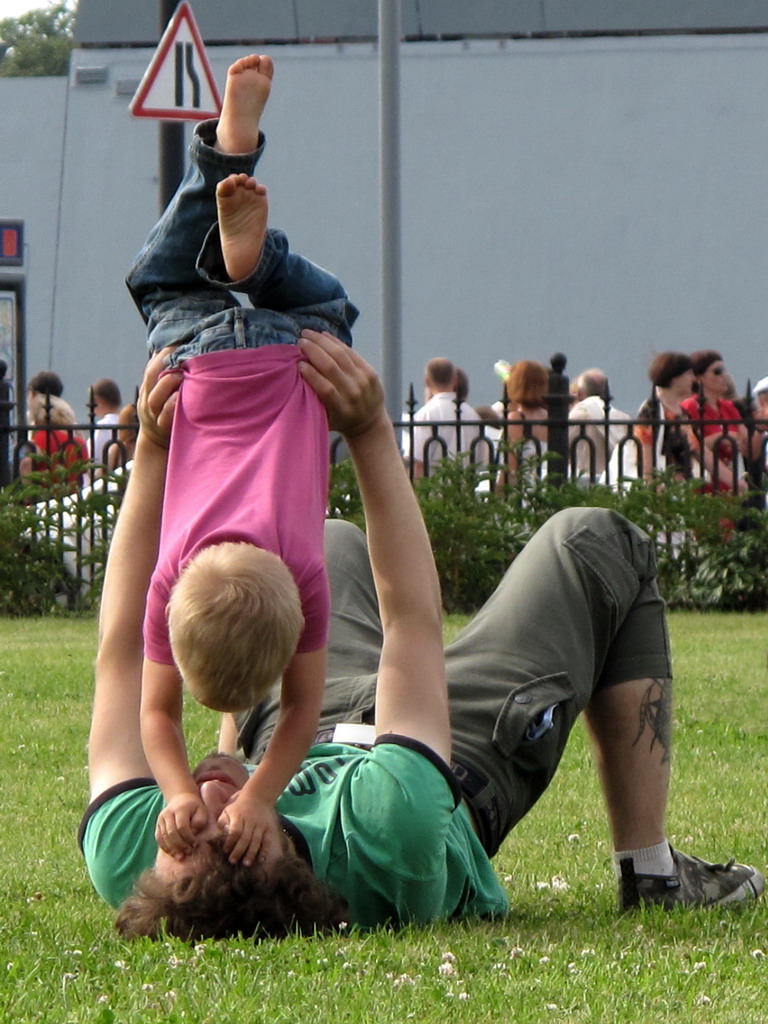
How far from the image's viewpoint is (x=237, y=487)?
119 inches

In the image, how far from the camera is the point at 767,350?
18359 millimetres

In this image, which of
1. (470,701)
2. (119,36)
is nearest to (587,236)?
(119,36)

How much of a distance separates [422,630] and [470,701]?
1.27ft

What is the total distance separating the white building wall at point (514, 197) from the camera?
59.3 ft

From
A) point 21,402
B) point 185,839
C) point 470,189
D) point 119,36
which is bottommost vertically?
point 185,839

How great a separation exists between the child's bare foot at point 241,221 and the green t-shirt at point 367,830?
989mm

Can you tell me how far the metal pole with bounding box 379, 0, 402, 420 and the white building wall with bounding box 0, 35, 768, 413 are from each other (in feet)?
22.9

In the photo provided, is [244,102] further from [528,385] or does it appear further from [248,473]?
[528,385]

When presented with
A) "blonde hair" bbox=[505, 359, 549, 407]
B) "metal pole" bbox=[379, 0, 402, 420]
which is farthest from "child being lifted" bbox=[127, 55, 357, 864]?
"metal pole" bbox=[379, 0, 402, 420]

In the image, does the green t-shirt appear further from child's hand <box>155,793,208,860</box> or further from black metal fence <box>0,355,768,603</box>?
black metal fence <box>0,355,768,603</box>

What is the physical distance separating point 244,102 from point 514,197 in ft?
50.5

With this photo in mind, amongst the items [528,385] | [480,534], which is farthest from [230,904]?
[528,385]

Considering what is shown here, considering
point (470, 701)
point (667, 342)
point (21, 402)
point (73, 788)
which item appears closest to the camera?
point (470, 701)

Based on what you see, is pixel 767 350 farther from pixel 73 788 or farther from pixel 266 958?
pixel 266 958
